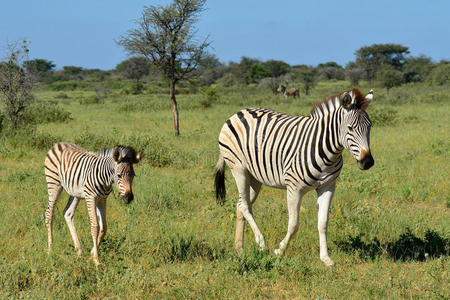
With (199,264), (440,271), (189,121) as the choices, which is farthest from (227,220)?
(189,121)

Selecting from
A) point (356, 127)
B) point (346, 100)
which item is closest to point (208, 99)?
point (346, 100)

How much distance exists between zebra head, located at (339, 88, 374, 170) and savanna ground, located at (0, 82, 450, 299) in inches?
51.9

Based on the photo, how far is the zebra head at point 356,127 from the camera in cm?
518

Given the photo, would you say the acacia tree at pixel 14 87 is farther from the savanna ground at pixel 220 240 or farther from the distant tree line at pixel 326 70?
the distant tree line at pixel 326 70

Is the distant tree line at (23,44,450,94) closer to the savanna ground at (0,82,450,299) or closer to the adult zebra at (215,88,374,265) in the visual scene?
the savanna ground at (0,82,450,299)

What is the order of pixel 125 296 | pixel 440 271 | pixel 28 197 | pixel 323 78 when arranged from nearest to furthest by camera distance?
1. pixel 125 296
2. pixel 440 271
3. pixel 28 197
4. pixel 323 78

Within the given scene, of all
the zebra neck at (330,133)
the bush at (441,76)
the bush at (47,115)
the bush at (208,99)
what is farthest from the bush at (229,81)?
the zebra neck at (330,133)

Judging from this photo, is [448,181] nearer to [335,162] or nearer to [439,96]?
[335,162]

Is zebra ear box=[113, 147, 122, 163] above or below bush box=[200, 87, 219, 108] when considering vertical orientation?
below

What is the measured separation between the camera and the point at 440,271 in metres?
5.50

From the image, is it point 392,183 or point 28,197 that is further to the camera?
point 392,183

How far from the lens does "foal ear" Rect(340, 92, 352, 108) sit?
5336mm

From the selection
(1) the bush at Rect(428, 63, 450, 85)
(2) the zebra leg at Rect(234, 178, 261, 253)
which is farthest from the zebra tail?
(1) the bush at Rect(428, 63, 450, 85)

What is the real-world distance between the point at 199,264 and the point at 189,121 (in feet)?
55.0
